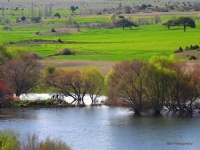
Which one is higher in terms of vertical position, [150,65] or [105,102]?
[150,65]

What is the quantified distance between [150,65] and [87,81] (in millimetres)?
6833

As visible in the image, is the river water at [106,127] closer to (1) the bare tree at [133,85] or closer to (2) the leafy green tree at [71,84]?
(1) the bare tree at [133,85]

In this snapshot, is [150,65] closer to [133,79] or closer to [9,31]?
[133,79]

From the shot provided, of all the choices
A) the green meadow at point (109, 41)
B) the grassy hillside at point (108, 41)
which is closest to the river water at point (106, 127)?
the green meadow at point (109, 41)

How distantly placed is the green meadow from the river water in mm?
24839

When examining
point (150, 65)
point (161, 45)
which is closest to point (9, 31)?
point (161, 45)

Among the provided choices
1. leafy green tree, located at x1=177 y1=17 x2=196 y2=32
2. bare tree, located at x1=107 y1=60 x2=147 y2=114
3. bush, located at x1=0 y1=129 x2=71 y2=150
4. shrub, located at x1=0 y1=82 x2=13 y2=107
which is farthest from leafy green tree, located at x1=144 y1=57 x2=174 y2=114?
leafy green tree, located at x1=177 y1=17 x2=196 y2=32

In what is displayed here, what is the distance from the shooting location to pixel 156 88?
54.9 metres

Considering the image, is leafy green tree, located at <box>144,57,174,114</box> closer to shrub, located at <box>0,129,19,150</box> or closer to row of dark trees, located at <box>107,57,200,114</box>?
row of dark trees, located at <box>107,57,200,114</box>

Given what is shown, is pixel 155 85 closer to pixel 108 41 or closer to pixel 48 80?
pixel 48 80

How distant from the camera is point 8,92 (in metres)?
58.0

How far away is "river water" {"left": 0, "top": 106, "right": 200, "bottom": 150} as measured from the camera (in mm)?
43719

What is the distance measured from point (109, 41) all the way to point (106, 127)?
172 ft

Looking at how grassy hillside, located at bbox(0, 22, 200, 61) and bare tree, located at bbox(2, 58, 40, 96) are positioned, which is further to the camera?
grassy hillside, located at bbox(0, 22, 200, 61)
